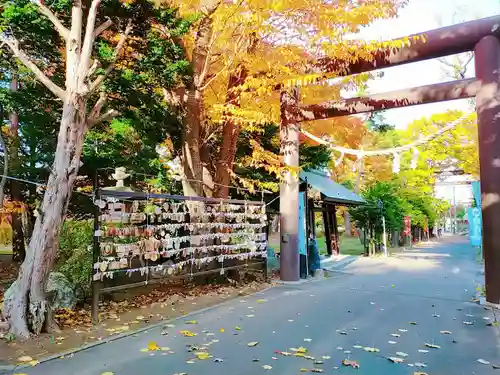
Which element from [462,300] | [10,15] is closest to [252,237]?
[462,300]

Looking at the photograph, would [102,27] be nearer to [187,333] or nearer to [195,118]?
[195,118]

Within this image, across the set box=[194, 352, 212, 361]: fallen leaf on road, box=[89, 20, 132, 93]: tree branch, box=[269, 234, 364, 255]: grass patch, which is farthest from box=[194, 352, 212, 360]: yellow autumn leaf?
box=[269, 234, 364, 255]: grass patch

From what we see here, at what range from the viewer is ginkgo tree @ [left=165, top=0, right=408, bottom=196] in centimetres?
824

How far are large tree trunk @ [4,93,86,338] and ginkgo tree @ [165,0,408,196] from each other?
397cm

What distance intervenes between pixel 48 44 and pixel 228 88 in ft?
15.2

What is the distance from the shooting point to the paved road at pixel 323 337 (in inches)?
170

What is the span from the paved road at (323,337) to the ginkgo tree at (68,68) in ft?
4.38

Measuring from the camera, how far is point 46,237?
5457 mm

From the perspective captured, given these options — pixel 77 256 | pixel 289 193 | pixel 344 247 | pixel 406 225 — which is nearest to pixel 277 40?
pixel 289 193

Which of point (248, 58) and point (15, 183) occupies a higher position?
point (248, 58)

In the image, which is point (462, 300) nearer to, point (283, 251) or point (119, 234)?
→ point (283, 251)

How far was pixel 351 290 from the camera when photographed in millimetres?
9336

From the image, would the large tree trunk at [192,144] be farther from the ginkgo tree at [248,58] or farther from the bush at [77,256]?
the bush at [77,256]

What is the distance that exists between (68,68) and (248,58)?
4736mm
